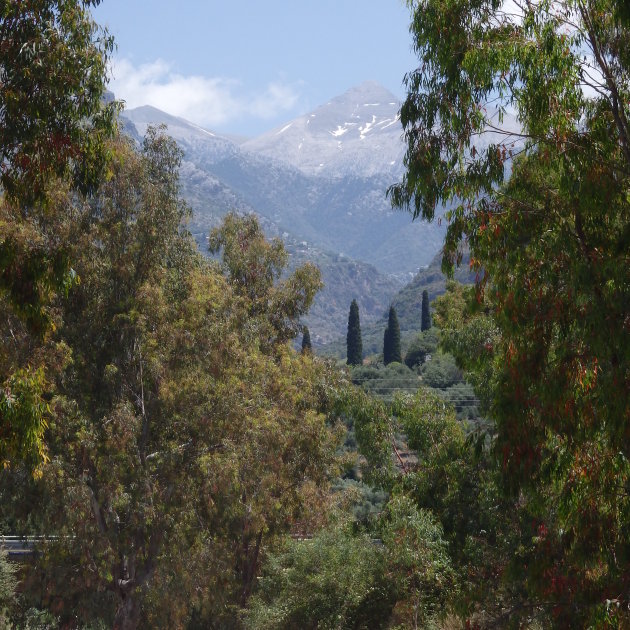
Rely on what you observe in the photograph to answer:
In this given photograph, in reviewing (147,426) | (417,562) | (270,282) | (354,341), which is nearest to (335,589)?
(417,562)

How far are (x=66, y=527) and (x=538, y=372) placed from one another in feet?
35.7

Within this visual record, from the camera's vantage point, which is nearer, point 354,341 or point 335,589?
point 335,589

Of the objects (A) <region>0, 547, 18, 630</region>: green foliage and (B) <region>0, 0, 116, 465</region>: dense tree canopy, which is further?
(A) <region>0, 547, 18, 630</region>: green foliage

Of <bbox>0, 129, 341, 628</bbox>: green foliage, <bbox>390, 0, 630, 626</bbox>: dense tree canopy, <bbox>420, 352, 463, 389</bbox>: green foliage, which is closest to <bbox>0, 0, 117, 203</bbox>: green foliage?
<bbox>390, 0, 630, 626</bbox>: dense tree canopy

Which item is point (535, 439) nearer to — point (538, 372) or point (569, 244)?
point (538, 372)

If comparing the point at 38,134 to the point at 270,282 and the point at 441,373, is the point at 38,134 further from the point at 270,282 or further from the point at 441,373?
the point at 441,373

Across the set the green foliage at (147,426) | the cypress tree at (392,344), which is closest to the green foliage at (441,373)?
the cypress tree at (392,344)

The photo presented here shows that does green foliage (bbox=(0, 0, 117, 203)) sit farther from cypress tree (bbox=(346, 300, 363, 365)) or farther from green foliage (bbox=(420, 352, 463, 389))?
cypress tree (bbox=(346, 300, 363, 365))

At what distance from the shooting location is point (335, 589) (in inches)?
594

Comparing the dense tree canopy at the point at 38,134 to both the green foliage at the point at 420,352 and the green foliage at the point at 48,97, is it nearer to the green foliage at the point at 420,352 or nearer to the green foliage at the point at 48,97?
the green foliage at the point at 48,97

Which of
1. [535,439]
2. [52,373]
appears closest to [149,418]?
[52,373]

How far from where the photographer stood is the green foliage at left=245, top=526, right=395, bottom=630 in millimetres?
14922

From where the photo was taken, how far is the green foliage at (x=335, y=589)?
587 inches

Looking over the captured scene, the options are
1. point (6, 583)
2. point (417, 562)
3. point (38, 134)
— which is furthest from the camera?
point (6, 583)
